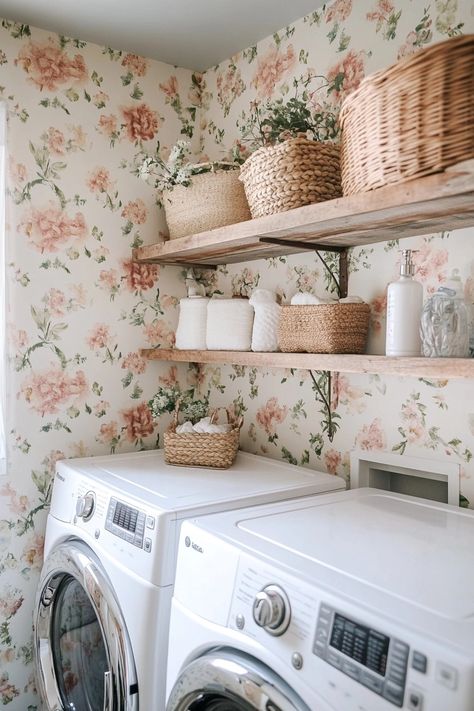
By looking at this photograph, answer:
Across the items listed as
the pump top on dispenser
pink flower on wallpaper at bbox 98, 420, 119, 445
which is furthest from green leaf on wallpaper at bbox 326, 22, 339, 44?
pink flower on wallpaper at bbox 98, 420, 119, 445

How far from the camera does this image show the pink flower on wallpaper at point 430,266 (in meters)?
1.64

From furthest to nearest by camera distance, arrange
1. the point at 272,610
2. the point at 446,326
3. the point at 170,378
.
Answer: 1. the point at 170,378
2. the point at 446,326
3. the point at 272,610

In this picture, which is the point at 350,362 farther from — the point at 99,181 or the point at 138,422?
the point at 99,181

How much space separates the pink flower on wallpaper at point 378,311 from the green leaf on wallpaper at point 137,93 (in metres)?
1.28

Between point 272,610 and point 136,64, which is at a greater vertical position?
point 136,64

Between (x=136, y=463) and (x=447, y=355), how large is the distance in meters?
1.19

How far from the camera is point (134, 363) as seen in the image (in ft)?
7.97

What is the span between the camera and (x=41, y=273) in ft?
7.17

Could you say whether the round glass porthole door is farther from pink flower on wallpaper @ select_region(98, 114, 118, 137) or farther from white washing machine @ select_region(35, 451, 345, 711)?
pink flower on wallpaper @ select_region(98, 114, 118, 137)

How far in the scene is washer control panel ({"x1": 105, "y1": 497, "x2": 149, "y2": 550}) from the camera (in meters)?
1.58

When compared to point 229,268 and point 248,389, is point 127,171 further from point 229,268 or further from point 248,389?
point 248,389

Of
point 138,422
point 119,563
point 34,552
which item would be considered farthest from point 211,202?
point 34,552

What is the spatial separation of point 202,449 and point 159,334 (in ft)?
2.03

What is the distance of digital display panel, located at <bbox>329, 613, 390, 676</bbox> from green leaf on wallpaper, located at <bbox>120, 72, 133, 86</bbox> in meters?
2.08
